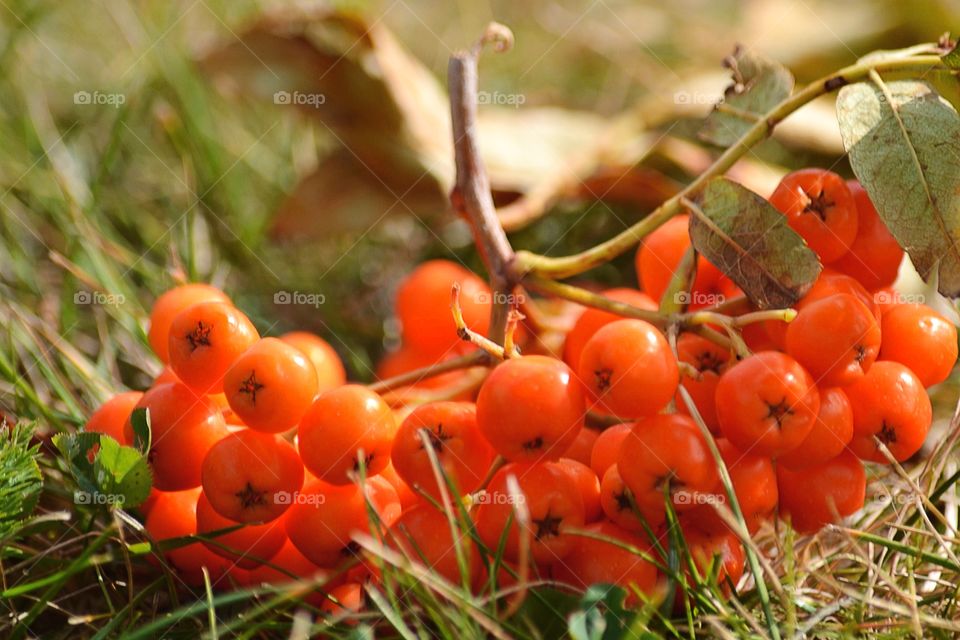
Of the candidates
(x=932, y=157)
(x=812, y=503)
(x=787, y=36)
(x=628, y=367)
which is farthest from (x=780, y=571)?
(x=787, y=36)

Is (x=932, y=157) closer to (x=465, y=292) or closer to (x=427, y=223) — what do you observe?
(x=465, y=292)

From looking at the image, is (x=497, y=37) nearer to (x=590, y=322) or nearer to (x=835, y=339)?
(x=590, y=322)

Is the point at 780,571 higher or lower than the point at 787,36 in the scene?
lower

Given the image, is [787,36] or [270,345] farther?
[787,36]

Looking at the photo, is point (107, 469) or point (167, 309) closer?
point (107, 469)

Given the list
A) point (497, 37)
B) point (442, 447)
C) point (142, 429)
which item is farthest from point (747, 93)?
point (142, 429)

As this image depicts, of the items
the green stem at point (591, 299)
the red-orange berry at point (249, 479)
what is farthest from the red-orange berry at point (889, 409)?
the red-orange berry at point (249, 479)
